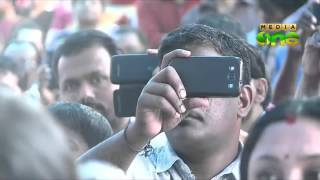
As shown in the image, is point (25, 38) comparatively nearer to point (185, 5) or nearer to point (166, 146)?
point (185, 5)

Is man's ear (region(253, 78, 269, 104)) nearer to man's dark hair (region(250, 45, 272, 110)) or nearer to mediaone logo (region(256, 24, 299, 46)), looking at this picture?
man's dark hair (region(250, 45, 272, 110))

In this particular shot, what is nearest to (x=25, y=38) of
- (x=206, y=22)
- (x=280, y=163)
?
(x=206, y=22)

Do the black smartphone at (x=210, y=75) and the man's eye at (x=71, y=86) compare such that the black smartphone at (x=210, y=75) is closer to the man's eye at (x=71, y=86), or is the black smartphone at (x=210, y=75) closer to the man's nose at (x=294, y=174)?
the man's nose at (x=294, y=174)

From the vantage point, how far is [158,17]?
25.5 feet

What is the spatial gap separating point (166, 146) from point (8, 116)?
1.90 m

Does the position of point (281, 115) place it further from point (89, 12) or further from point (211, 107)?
point (89, 12)

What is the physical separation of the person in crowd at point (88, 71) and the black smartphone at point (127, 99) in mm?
1186

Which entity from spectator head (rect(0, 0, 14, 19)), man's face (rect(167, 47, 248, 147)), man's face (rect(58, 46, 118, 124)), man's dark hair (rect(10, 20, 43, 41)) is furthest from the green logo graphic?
spectator head (rect(0, 0, 14, 19))

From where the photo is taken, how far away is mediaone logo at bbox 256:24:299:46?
3854mm

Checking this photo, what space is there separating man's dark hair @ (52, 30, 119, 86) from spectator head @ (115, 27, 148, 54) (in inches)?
55.6

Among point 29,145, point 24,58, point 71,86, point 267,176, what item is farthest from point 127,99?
point 24,58

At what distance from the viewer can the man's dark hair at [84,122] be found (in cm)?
399

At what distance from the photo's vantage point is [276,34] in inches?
153

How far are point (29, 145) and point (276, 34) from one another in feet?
7.46
